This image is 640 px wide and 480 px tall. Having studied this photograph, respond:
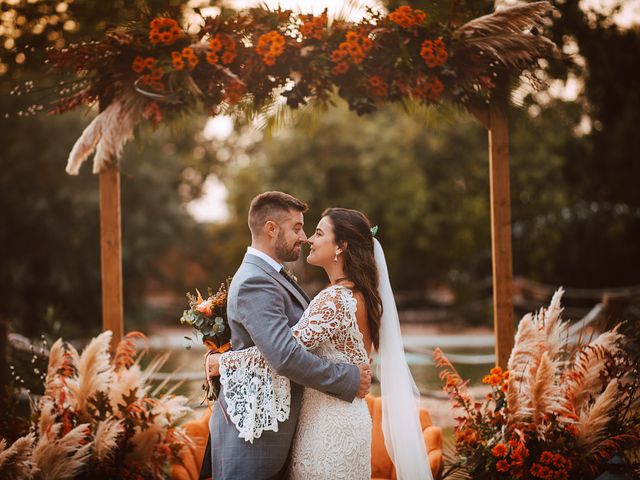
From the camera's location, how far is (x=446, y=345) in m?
14.6

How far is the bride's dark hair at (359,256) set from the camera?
144 inches

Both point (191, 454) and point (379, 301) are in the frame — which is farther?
point (191, 454)

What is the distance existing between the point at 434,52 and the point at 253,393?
2744 mm

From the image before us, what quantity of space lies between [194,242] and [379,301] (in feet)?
66.1

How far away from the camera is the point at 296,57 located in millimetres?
4887

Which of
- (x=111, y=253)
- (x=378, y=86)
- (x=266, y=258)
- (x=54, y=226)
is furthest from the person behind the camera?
(x=54, y=226)

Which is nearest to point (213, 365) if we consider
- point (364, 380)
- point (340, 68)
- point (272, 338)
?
point (272, 338)

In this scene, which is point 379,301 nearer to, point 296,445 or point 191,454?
point 296,445

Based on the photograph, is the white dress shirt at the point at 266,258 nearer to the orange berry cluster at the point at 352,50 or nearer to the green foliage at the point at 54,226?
the orange berry cluster at the point at 352,50

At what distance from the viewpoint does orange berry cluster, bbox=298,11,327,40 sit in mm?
4785

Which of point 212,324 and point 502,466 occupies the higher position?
point 212,324

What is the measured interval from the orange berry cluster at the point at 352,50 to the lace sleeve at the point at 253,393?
233 cm

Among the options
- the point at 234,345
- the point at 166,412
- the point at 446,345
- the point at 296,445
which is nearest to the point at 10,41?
the point at 166,412

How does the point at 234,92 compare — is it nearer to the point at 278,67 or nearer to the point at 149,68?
the point at 278,67
